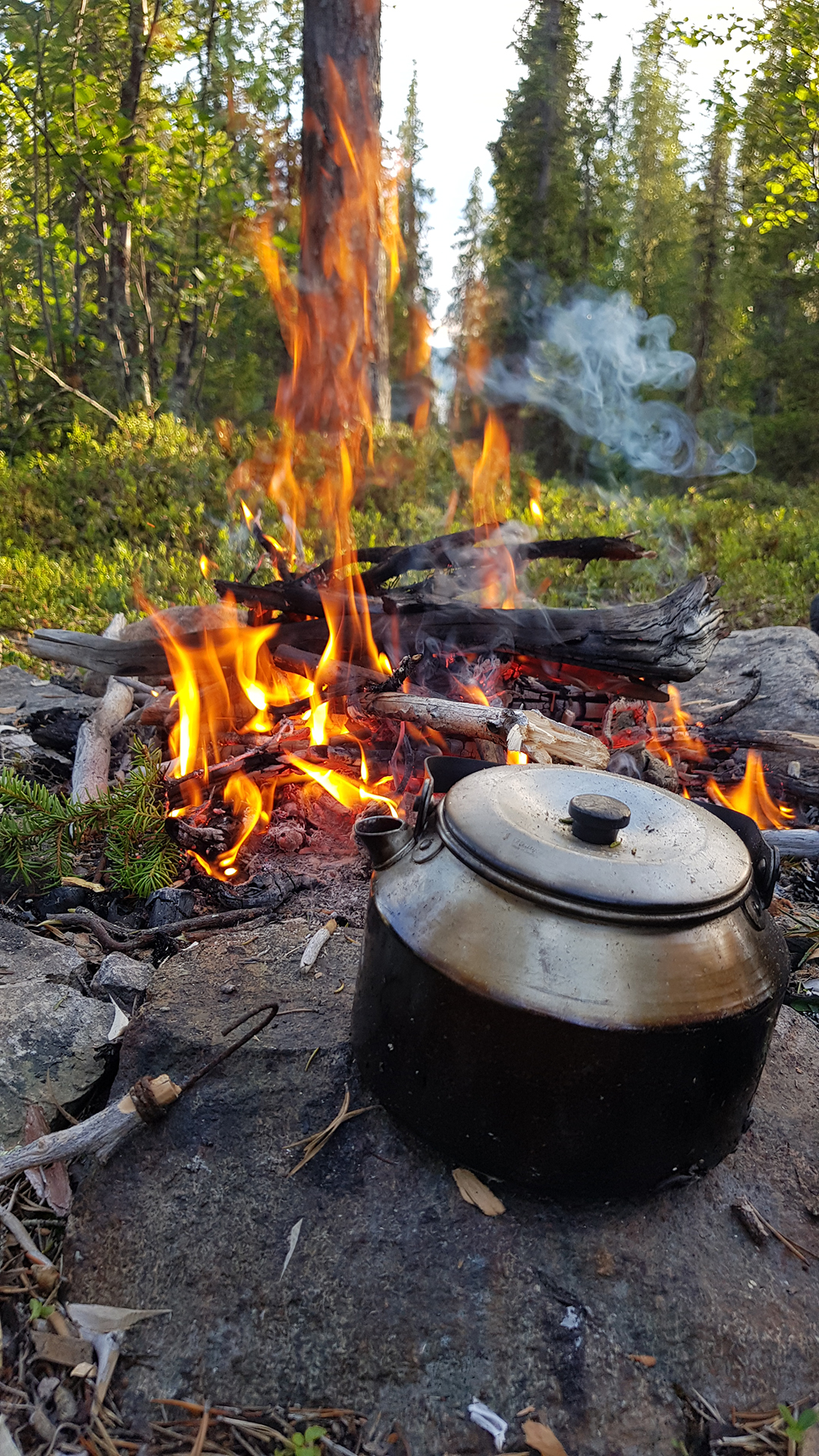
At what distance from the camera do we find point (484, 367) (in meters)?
25.2

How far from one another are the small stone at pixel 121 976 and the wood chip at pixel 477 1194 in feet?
4.07

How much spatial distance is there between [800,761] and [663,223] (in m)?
33.7

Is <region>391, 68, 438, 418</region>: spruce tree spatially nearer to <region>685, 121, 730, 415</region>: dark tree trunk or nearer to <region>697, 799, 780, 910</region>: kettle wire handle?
<region>685, 121, 730, 415</region>: dark tree trunk

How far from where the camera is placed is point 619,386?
12.4 metres

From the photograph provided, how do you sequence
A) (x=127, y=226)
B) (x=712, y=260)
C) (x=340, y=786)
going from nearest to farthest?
(x=340, y=786) < (x=127, y=226) < (x=712, y=260)

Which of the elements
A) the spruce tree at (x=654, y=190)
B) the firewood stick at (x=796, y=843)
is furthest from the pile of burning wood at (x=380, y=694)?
the spruce tree at (x=654, y=190)

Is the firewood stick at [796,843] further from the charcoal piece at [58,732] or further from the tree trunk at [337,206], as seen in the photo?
the tree trunk at [337,206]

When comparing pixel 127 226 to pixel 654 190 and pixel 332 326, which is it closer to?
pixel 332 326

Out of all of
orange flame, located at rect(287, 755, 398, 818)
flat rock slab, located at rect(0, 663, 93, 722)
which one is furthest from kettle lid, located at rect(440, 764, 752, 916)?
flat rock slab, located at rect(0, 663, 93, 722)

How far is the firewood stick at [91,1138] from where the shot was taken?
198 cm

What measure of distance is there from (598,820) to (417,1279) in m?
1.09

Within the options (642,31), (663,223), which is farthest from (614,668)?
(663,223)

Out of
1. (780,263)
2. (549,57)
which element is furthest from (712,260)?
(549,57)

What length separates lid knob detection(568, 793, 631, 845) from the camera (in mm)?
1767
